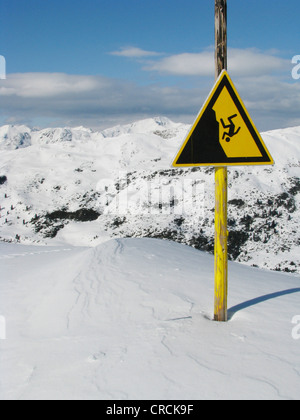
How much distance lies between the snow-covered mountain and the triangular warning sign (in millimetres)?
25195

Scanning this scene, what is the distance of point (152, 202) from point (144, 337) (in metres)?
34.2

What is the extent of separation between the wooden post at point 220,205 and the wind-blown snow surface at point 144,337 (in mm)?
319

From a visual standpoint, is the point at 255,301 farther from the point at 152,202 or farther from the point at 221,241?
the point at 152,202

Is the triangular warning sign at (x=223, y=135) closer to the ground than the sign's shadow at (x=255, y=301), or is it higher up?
higher up

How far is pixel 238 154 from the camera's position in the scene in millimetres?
3975

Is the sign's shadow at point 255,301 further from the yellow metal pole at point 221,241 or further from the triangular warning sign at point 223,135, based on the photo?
the triangular warning sign at point 223,135

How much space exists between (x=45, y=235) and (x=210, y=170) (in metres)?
20.5

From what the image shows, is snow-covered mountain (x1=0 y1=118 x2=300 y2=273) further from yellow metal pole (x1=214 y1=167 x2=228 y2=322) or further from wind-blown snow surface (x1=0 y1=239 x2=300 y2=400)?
yellow metal pole (x1=214 y1=167 x2=228 y2=322)

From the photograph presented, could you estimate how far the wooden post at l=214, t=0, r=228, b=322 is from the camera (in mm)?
4121

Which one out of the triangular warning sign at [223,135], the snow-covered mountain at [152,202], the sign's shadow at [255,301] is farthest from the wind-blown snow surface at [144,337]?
the snow-covered mountain at [152,202]

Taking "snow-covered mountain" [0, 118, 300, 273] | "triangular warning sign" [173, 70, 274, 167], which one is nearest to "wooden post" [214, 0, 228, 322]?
"triangular warning sign" [173, 70, 274, 167]

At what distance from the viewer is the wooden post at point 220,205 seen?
4.12 m
